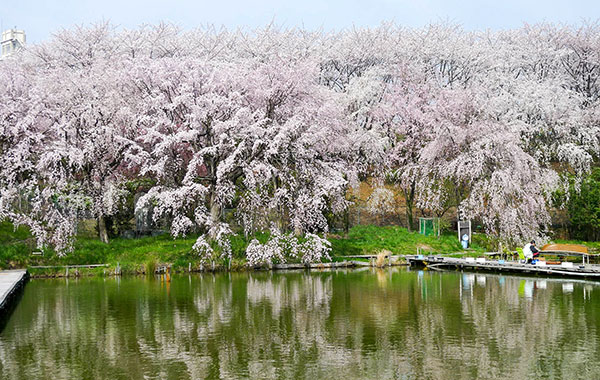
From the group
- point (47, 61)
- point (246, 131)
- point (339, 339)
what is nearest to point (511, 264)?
point (246, 131)

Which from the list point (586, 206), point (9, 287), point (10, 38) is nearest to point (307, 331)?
point (9, 287)

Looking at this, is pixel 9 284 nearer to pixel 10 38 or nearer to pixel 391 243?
pixel 391 243

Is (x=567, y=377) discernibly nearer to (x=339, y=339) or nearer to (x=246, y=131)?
(x=339, y=339)

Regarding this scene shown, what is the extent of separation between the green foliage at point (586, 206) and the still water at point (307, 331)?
15787 mm

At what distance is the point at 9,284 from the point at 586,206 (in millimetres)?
36677

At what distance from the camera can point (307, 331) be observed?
19391 millimetres

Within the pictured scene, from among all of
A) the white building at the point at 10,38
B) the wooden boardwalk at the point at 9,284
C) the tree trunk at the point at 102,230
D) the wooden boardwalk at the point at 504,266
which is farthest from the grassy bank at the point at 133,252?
the white building at the point at 10,38

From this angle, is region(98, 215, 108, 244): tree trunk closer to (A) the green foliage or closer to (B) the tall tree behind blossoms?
(B) the tall tree behind blossoms

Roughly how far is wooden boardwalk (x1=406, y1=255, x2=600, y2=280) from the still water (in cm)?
169

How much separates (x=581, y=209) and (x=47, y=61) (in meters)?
42.8

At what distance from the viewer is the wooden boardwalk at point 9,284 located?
23.0 metres

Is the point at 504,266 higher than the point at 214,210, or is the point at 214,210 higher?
the point at 214,210

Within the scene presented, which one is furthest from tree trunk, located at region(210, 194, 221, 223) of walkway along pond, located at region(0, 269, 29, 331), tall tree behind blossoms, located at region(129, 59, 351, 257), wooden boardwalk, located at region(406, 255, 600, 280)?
wooden boardwalk, located at region(406, 255, 600, 280)

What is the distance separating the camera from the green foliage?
1767 inches
